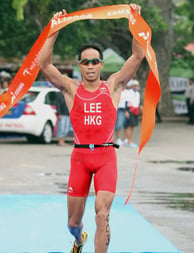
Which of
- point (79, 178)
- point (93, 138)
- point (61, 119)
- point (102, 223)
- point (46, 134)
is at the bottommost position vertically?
point (46, 134)

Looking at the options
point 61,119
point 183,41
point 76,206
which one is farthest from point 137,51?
point 183,41

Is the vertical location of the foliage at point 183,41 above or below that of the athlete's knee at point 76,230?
above

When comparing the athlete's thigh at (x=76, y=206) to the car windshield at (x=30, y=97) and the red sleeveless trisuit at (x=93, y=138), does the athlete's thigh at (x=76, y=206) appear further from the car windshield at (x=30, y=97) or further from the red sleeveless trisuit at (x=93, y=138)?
the car windshield at (x=30, y=97)

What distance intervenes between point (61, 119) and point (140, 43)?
1526 centimetres

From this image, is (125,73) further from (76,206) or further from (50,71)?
(76,206)

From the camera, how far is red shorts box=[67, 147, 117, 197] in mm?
7180

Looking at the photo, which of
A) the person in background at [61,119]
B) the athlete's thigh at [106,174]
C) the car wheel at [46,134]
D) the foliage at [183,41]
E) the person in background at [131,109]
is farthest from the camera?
the foliage at [183,41]

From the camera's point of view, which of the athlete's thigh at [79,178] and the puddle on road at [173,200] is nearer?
the athlete's thigh at [79,178]

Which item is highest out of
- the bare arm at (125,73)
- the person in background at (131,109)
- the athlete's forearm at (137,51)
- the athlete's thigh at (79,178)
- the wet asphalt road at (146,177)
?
the athlete's forearm at (137,51)

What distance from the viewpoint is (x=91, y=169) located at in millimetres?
7238

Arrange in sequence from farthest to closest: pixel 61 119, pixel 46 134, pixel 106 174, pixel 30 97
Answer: pixel 30 97 → pixel 46 134 → pixel 61 119 → pixel 106 174

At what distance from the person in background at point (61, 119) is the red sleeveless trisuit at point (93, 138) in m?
15.0

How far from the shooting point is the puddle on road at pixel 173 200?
11.3 meters

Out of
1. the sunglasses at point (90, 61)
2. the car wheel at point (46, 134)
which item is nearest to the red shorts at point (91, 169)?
the sunglasses at point (90, 61)
